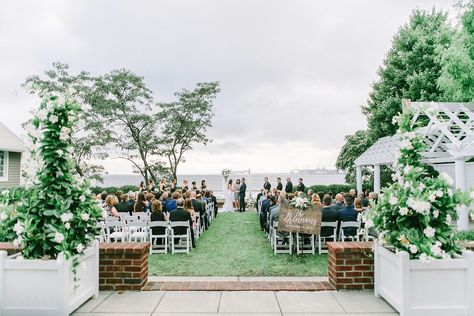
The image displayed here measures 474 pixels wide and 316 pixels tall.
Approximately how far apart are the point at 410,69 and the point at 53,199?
86.2 ft

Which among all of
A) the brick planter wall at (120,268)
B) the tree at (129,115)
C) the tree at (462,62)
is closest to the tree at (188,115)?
the tree at (129,115)

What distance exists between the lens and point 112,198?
38.0 ft

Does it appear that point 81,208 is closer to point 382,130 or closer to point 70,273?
point 70,273

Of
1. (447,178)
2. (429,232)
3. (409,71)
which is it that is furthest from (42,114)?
(409,71)

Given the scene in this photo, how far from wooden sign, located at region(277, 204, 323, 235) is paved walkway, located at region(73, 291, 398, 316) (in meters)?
2.99

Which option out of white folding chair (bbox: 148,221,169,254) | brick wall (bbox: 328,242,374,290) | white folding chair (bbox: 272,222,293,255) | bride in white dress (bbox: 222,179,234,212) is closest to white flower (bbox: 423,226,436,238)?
brick wall (bbox: 328,242,374,290)

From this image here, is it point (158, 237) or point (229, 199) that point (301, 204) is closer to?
point (158, 237)

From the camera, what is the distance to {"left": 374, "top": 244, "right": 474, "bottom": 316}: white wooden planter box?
4.65 m

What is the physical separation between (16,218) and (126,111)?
22180 millimetres

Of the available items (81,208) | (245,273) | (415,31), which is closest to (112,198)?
(245,273)

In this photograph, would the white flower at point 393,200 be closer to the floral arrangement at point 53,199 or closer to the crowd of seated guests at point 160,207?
the floral arrangement at point 53,199

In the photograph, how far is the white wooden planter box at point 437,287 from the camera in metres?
4.65

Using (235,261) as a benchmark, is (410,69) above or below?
above

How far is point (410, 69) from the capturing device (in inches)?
1040
